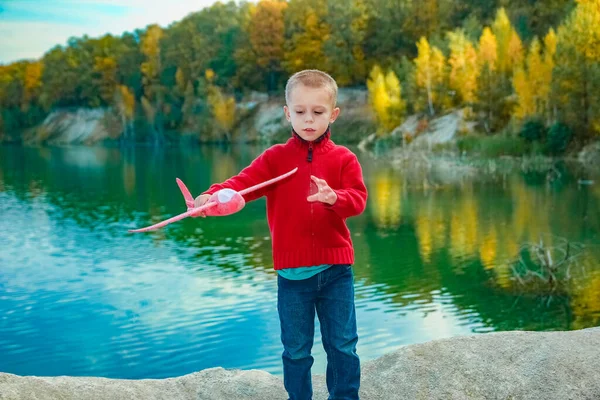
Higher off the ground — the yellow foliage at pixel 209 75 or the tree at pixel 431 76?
the yellow foliage at pixel 209 75

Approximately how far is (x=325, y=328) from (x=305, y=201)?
708 millimetres

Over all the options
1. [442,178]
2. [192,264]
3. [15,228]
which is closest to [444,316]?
[192,264]

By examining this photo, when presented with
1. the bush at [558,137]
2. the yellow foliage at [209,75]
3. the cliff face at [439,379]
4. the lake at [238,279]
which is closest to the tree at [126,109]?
the yellow foliage at [209,75]

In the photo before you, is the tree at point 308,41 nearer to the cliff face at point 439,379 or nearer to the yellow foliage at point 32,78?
the yellow foliage at point 32,78

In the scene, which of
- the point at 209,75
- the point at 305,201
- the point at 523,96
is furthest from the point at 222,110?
the point at 305,201

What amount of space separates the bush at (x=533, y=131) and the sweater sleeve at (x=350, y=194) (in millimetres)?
35202

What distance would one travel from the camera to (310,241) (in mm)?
3828

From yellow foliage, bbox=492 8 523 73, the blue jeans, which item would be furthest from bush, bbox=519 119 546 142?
the blue jeans

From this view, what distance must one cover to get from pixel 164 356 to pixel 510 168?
2905 centimetres

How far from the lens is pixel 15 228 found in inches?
885

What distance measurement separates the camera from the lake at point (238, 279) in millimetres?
11070

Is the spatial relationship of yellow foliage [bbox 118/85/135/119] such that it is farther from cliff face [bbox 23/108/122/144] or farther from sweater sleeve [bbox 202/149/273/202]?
sweater sleeve [bbox 202/149/273/202]

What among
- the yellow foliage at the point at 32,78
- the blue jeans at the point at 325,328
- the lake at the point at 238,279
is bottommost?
the lake at the point at 238,279

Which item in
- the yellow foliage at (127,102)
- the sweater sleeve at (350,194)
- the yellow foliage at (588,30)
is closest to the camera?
the sweater sleeve at (350,194)
